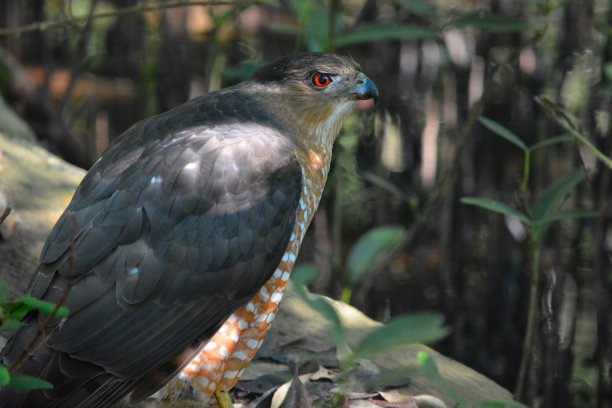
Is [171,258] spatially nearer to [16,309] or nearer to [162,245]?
[162,245]

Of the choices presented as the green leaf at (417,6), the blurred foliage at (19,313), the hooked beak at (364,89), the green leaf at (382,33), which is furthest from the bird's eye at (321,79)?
the blurred foliage at (19,313)

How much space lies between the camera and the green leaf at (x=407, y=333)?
2531 mm

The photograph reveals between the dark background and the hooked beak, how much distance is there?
0.60 metres

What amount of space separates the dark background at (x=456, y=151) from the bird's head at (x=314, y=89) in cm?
59

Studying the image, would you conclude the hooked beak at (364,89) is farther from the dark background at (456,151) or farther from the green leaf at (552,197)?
the green leaf at (552,197)

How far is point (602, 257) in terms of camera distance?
5230 mm

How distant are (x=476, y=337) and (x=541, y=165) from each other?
1.00 meters

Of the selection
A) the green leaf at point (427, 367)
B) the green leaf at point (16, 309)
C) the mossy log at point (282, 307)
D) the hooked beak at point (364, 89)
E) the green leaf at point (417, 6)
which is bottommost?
the mossy log at point (282, 307)

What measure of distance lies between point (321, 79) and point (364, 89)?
168mm

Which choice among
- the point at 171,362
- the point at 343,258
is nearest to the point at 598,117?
the point at 343,258

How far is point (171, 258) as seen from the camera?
3221mm

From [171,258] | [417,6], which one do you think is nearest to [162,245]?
[171,258]

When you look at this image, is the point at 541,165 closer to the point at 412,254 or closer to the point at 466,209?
the point at 466,209

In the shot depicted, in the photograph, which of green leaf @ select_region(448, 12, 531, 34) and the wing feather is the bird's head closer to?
the wing feather
